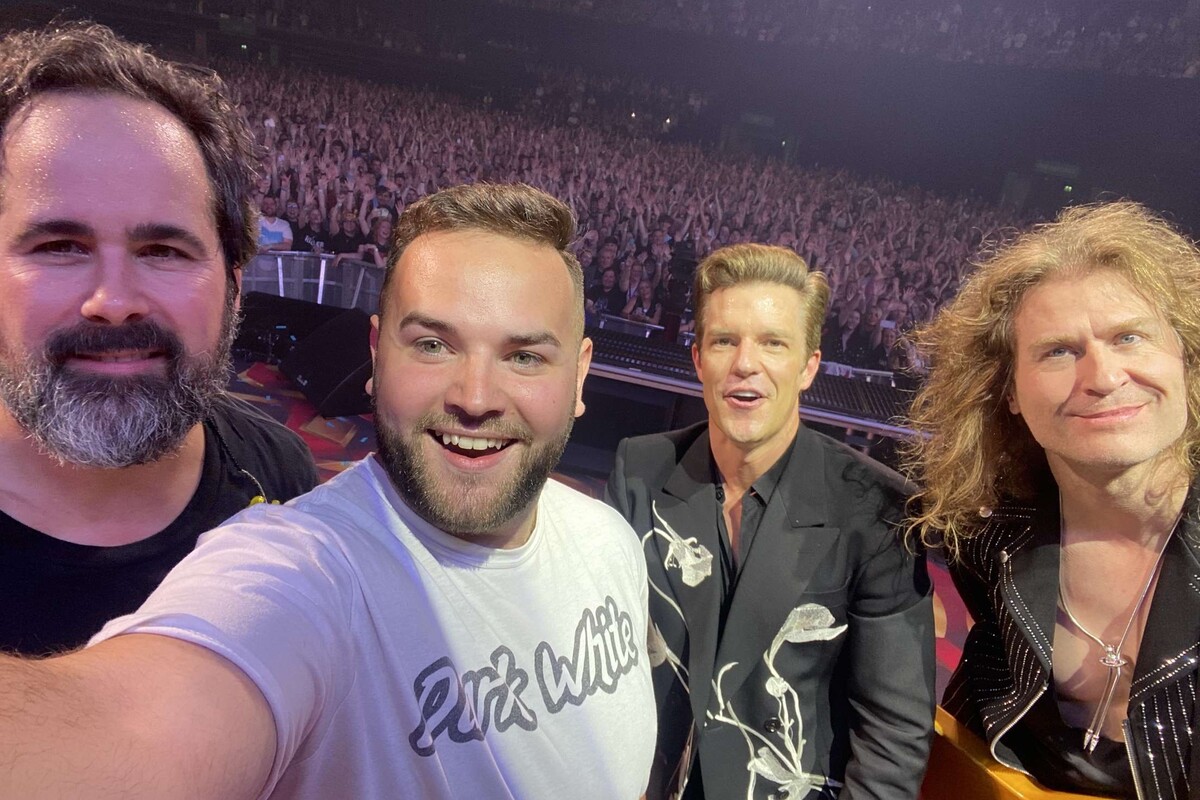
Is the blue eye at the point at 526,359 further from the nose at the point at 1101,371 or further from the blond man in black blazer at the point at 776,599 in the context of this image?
the nose at the point at 1101,371

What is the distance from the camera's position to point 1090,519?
1511mm

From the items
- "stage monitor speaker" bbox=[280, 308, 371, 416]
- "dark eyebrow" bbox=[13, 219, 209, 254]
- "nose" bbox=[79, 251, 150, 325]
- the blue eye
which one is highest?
"dark eyebrow" bbox=[13, 219, 209, 254]

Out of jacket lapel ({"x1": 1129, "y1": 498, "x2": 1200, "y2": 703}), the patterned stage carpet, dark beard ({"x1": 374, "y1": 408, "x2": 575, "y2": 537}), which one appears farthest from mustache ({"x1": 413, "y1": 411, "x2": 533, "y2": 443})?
the patterned stage carpet

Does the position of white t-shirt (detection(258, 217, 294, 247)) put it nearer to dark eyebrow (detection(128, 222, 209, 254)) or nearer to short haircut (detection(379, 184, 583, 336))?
dark eyebrow (detection(128, 222, 209, 254))

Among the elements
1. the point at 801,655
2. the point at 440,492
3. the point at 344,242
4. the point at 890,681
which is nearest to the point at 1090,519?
the point at 890,681

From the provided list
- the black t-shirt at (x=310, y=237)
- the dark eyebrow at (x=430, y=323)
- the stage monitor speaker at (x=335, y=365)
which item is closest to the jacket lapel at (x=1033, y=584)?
the dark eyebrow at (x=430, y=323)

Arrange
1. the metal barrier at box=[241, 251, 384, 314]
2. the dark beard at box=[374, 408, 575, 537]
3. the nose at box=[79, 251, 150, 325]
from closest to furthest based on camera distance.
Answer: the dark beard at box=[374, 408, 575, 537] < the nose at box=[79, 251, 150, 325] < the metal barrier at box=[241, 251, 384, 314]

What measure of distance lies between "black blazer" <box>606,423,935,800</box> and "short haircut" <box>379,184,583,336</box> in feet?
2.74

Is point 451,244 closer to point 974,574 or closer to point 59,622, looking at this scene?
point 59,622

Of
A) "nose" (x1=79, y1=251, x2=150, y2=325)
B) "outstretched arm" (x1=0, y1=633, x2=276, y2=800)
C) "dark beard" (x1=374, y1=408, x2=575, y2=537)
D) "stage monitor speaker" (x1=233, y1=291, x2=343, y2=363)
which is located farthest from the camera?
"stage monitor speaker" (x1=233, y1=291, x2=343, y2=363)

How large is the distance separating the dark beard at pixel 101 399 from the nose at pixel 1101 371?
1890 millimetres

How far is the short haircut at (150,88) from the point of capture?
1128 mm

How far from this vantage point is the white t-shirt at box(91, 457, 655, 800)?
0.72 meters

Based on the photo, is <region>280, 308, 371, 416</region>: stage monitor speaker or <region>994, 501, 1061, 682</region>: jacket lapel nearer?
<region>994, 501, 1061, 682</region>: jacket lapel
